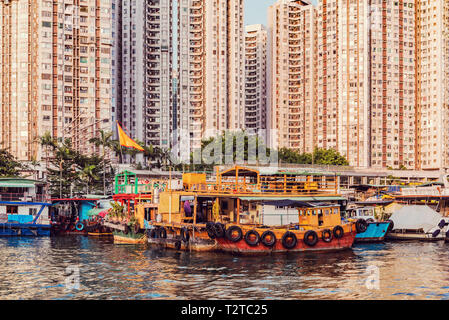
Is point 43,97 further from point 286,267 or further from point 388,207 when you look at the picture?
point 286,267

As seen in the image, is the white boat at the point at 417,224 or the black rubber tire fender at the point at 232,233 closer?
the black rubber tire fender at the point at 232,233

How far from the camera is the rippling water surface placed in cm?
Answer: 2594

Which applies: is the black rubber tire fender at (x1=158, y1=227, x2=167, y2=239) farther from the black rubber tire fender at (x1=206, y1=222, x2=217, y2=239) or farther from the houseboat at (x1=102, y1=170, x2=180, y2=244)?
the black rubber tire fender at (x1=206, y1=222, x2=217, y2=239)

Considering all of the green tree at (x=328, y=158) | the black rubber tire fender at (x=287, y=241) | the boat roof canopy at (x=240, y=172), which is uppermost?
the green tree at (x=328, y=158)

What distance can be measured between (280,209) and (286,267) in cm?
863

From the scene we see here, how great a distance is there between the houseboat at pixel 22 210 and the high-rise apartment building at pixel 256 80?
98359 millimetres

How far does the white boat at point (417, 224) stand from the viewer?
170 ft

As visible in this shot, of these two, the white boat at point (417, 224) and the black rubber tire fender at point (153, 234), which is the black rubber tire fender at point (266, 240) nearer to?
the black rubber tire fender at point (153, 234)

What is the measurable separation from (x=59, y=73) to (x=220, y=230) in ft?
238

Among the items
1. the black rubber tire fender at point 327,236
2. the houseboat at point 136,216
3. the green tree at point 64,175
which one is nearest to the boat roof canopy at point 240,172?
the houseboat at point 136,216

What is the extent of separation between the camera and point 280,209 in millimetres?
41625

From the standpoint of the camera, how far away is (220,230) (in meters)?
38.0

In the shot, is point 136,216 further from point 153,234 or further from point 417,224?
point 417,224

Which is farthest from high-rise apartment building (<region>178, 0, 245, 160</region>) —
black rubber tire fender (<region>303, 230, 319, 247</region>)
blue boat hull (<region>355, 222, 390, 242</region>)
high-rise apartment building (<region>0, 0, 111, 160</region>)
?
black rubber tire fender (<region>303, 230, 319, 247</region>)
